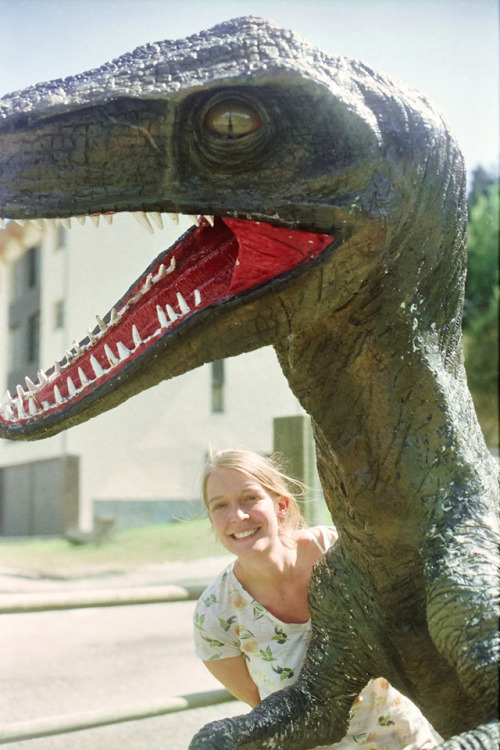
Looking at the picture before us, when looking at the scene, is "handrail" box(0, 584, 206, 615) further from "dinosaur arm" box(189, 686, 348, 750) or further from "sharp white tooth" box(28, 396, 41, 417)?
"sharp white tooth" box(28, 396, 41, 417)

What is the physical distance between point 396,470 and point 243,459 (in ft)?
3.95

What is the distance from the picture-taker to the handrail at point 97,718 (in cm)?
321

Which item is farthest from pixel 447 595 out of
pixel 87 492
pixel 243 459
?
pixel 87 492

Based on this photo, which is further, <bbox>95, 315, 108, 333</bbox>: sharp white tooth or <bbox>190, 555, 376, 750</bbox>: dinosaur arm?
<bbox>190, 555, 376, 750</bbox>: dinosaur arm

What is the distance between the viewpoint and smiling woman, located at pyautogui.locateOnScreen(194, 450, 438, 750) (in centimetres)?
253

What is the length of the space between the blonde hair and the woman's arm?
498mm

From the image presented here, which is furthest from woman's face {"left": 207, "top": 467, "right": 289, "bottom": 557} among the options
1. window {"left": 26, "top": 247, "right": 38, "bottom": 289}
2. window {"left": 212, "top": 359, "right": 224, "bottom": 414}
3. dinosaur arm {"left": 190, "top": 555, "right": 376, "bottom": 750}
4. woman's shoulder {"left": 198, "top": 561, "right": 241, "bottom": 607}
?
window {"left": 26, "top": 247, "right": 38, "bottom": 289}

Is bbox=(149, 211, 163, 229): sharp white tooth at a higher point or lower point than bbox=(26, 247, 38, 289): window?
lower

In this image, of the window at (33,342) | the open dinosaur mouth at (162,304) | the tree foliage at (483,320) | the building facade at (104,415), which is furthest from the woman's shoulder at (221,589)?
the tree foliage at (483,320)

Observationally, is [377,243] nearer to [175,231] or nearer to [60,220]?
[175,231]

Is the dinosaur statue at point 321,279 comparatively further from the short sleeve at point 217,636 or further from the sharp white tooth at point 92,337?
the short sleeve at point 217,636

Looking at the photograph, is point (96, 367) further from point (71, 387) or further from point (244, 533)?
point (244, 533)

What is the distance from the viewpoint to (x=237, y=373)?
454 cm

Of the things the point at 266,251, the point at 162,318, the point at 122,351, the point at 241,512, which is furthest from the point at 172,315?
the point at 241,512
